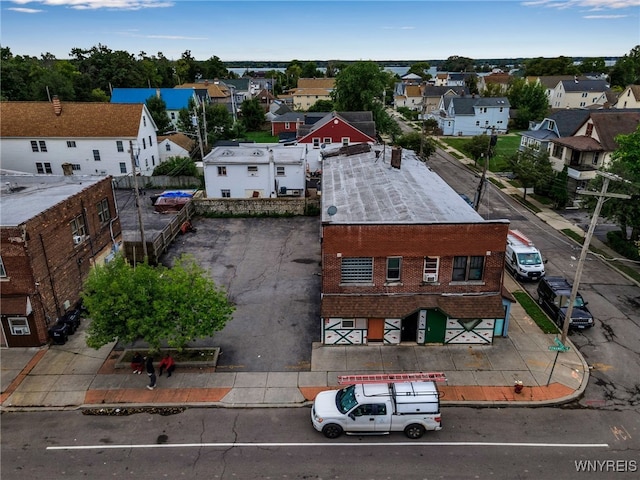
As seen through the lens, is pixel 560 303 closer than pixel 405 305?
Yes

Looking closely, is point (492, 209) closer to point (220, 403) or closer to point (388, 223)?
point (388, 223)

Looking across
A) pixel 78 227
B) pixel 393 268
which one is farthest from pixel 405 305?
pixel 78 227

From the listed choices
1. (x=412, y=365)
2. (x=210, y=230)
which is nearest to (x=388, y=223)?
(x=412, y=365)

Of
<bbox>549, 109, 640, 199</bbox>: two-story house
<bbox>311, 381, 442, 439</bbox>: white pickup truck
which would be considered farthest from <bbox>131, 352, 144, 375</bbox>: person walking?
<bbox>549, 109, 640, 199</bbox>: two-story house

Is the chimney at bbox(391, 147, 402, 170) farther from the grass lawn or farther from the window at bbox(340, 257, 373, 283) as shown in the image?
the grass lawn

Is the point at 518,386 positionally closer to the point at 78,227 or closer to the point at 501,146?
the point at 78,227

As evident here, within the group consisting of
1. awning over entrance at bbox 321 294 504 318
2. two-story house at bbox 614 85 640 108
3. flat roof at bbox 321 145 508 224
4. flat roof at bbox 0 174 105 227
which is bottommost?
awning over entrance at bbox 321 294 504 318
